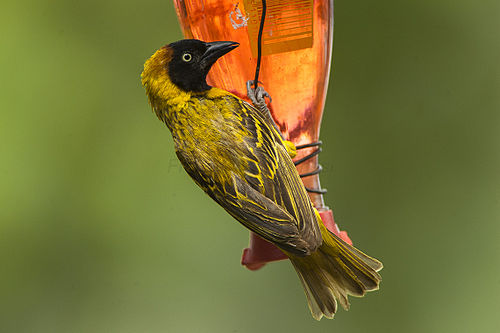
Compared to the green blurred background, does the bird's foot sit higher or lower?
higher

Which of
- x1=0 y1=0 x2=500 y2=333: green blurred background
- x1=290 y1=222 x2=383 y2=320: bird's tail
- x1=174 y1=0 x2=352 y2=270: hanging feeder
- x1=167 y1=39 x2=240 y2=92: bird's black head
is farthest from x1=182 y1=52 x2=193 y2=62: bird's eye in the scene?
x1=0 y1=0 x2=500 y2=333: green blurred background

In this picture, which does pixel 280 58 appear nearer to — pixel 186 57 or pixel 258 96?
pixel 258 96

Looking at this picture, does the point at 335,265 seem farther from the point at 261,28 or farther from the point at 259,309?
the point at 259,309

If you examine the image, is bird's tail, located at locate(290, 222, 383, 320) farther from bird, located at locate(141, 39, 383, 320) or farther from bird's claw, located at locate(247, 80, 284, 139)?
bird's claw, located at locate(247, 80, 284, 139)

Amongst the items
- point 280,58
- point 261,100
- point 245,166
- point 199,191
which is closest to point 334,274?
point 245,166

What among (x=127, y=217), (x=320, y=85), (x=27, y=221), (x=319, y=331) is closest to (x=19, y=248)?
(x=27, y=221)

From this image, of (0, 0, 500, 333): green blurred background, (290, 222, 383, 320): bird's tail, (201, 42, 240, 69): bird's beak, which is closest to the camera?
(201, 42, 240, 69): bird's beak

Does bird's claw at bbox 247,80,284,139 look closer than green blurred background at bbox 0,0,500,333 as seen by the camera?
Yes

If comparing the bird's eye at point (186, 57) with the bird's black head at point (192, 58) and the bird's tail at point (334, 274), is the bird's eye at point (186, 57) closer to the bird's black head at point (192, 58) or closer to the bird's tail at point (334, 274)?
the bird's black head at point (192, 58)
